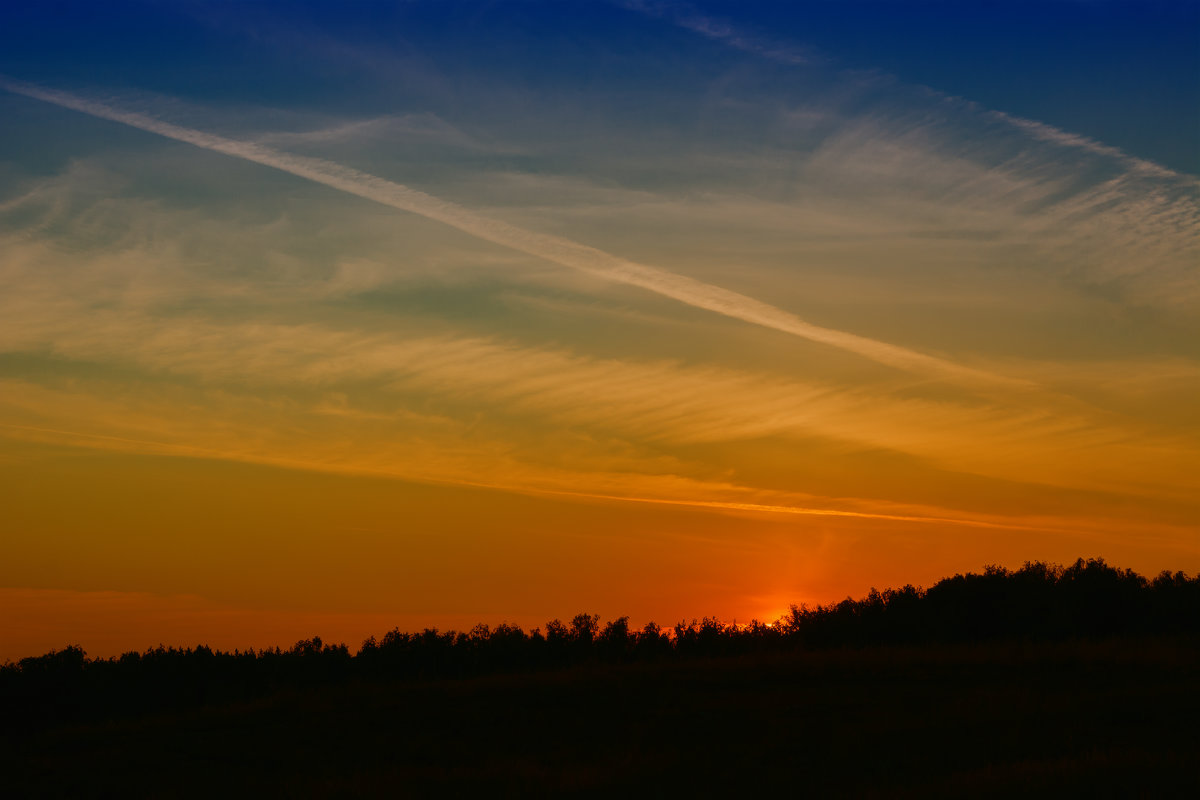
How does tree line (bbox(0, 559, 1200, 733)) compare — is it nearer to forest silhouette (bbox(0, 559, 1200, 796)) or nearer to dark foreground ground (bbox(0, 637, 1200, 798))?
forest silhouette (bbox(0, 559, 1200, 796))

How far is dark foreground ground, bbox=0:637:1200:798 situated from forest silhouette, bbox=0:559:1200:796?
0.10m

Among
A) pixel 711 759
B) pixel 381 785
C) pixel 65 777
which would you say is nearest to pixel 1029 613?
pixel 711 759

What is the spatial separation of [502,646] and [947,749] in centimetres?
3280

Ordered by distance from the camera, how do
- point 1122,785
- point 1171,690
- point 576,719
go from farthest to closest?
point 576,719 → point 1171,690 → point 1122,785

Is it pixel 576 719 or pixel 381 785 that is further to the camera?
pixel 576 719

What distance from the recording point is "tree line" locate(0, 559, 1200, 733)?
1785 inches

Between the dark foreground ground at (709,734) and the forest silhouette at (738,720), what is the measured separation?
0.31 ft

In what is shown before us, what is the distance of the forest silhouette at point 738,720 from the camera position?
64.5 ft

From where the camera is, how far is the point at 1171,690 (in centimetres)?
2528

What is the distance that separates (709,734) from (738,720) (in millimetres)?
1407

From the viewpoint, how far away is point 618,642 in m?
50.8

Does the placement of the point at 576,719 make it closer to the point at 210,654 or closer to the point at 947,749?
the point at 947,749

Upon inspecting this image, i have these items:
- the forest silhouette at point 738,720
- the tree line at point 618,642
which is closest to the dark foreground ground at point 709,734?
the forest silhouette at point 738,720

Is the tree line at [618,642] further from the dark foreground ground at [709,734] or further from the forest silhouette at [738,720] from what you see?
the dark foreground ground at [709,734]
